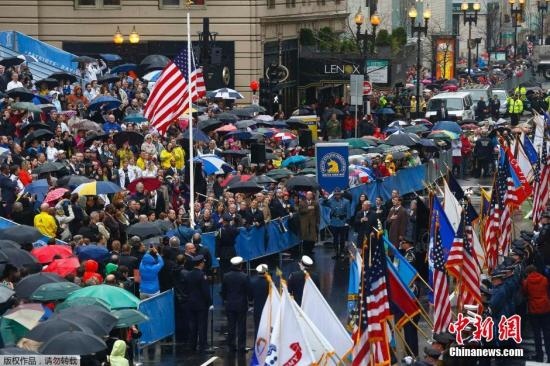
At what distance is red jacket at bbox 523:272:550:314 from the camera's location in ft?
78.3

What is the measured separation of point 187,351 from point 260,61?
1509 inches

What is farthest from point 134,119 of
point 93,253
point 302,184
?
point 93,253

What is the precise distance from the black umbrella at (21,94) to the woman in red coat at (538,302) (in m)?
19.5

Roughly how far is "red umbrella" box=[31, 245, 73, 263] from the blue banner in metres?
12.7

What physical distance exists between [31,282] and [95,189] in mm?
8160

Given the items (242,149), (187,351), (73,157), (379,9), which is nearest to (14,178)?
(73,157)

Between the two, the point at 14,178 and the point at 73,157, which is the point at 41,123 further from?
the point at 14,178

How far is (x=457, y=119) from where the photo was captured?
61188mm

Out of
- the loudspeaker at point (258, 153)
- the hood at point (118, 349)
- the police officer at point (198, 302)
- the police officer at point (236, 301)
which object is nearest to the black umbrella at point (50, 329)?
the hood at point (118, 349)

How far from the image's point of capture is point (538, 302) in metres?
24.0

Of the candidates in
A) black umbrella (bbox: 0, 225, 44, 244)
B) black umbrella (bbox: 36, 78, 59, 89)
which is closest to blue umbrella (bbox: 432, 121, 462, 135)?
black umbrella (bbox: 36, 78, 59, 89)

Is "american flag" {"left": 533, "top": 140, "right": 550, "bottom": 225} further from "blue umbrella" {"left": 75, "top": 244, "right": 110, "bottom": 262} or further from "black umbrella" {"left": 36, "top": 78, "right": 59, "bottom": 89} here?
"black umbrella" {"left": 36, "top": 78, "right": 59, "bottom": 89}

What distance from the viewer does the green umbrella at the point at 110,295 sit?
2208cm

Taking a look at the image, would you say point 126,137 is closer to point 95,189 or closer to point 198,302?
point 95,189
